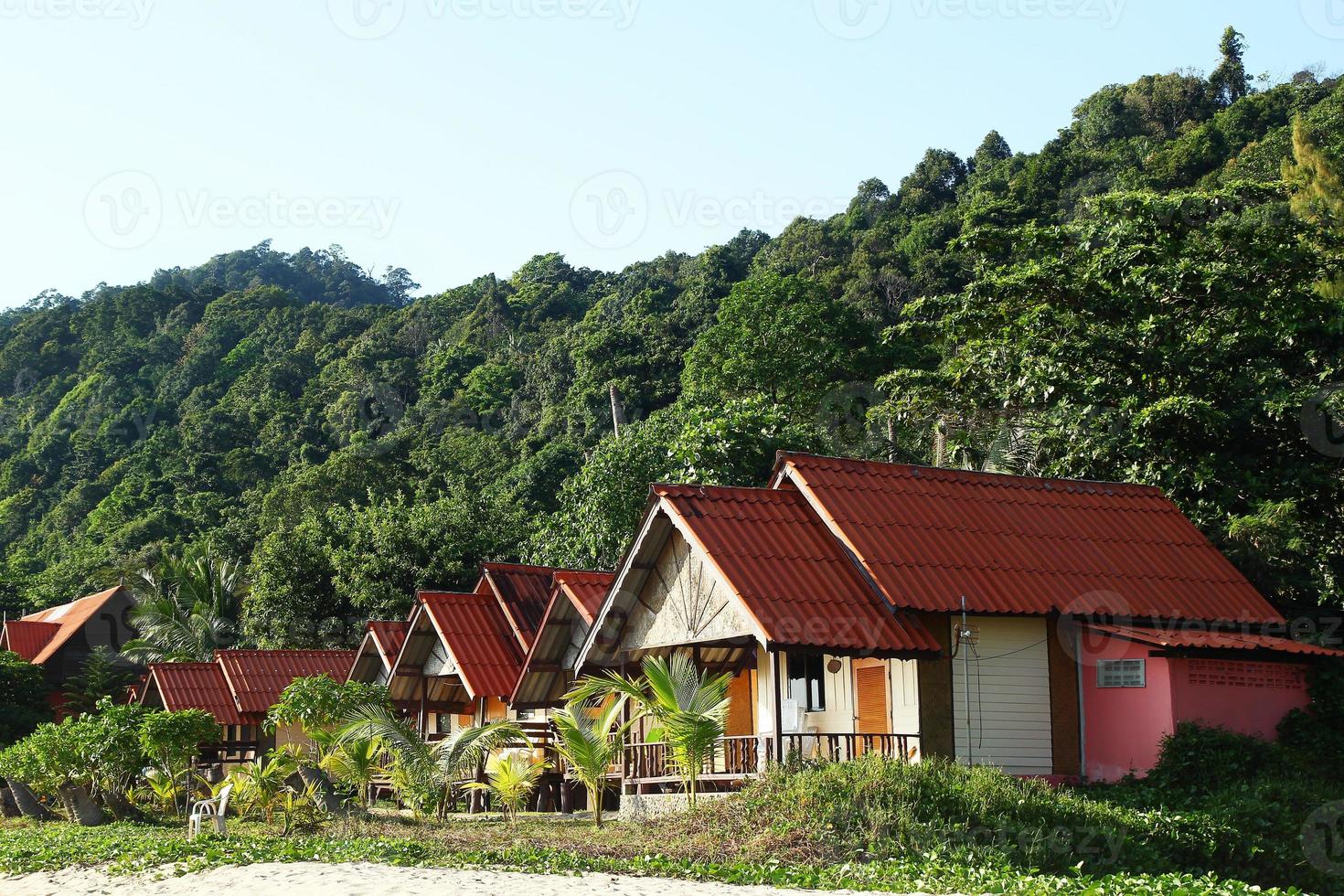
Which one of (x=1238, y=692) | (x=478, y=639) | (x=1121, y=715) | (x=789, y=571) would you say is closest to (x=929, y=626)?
(x=789, y=571)

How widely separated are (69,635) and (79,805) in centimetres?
2515

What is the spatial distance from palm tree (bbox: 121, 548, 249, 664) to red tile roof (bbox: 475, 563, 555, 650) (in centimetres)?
2019

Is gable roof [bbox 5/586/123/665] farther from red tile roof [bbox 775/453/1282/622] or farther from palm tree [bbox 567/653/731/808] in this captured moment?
palm tree [bbox 567/653/731/808]

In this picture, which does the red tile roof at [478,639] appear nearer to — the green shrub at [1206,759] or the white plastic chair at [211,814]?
the white plastic chair at [211,814]

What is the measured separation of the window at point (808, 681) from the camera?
64.1ft

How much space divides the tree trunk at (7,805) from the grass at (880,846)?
32.8ft

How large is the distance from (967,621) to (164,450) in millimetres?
54777

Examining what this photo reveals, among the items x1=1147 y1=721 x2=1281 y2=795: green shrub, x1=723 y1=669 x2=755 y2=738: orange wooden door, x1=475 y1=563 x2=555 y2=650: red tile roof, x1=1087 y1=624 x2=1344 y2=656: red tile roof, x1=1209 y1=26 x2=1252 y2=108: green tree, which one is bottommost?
x1=1147 y1=721 x2=1281 y2=795: green shrub

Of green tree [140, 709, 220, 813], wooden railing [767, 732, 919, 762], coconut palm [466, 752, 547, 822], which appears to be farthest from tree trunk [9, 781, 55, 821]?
wooden railing [767, 732, 919, 762]

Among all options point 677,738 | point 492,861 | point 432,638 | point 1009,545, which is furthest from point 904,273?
point 492,861

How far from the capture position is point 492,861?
13.4 m

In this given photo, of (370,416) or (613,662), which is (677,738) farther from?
(370,416)

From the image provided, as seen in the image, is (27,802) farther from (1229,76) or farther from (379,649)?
(1229,76)

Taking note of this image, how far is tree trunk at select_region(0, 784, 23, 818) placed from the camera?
25.1 m
